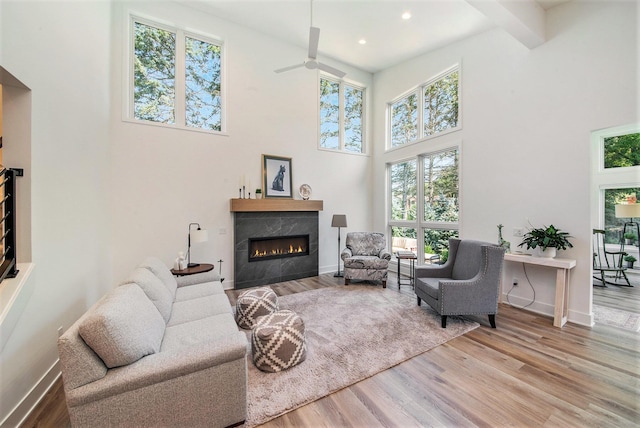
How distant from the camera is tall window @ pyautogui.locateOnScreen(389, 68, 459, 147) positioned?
15.1 ft

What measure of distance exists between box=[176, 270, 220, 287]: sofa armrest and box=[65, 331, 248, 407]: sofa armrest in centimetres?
182

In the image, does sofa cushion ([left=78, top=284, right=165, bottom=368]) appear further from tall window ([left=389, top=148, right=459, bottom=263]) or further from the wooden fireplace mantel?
tall window ([left=389, top=148, right=459, bottom=263])

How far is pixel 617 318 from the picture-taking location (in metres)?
3.15

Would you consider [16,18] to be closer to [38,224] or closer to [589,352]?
[38,224]

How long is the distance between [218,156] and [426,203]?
4.16 m

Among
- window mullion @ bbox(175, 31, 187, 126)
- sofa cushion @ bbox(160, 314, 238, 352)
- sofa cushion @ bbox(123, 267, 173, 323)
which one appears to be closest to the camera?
sofa cushion @ bbox(160, 314, 238, 352)

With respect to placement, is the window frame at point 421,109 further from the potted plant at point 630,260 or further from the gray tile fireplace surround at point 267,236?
the potted plant at point 630,260

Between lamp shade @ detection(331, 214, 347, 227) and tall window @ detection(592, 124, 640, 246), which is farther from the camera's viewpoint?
lamp shade @ detection(331, 214, 347, 227)

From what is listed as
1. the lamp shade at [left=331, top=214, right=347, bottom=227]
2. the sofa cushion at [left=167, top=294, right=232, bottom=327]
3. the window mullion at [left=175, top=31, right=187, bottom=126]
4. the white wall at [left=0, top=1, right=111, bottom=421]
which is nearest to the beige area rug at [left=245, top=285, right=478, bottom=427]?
the sofa cushion at [left=167, top=294, right=232, bottom=327]

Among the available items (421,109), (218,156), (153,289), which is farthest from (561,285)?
(218,156)

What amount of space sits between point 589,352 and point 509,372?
3.39 ft

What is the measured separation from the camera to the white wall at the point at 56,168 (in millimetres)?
1689

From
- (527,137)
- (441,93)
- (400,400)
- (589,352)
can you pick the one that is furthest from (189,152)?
(589,352)

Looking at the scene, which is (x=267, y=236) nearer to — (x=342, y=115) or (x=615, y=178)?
(x=342, y=115)
